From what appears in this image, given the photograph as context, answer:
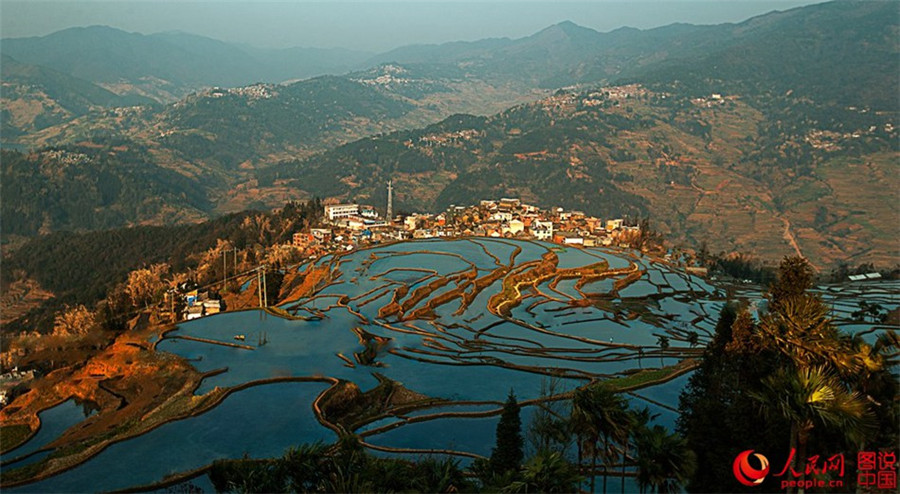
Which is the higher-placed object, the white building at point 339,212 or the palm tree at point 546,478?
the palm tree at point 546,478

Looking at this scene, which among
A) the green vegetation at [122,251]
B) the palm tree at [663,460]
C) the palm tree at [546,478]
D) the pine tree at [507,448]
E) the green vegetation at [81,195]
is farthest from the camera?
the green vegetation at [81,195]

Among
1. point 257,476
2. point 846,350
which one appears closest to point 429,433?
point 257,476

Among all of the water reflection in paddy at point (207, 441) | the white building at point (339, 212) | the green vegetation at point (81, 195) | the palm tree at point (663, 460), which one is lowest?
the green vegetation at point (81, 195)

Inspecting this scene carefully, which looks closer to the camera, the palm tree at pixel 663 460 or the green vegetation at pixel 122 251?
the palm tree at pixel 663 460

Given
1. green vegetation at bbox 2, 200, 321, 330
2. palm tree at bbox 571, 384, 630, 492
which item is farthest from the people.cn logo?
green vegetation at bbox 2, 200, 321, 330

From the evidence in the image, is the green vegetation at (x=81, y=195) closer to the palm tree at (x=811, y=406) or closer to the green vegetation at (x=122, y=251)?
the green vegetation at (x=122, y=251)

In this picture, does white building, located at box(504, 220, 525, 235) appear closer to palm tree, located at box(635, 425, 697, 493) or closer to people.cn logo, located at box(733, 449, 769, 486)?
people.cn logo, located at box(733, 449, 769, 486)

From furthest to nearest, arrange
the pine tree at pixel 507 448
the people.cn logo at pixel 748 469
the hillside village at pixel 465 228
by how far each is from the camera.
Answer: the hillside village at pixel 465 228, the pine tree at pixel 507 448, the people.cn logo at pixel 748 469

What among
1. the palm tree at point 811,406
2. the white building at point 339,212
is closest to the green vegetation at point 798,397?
the palm tree at point 811,406
